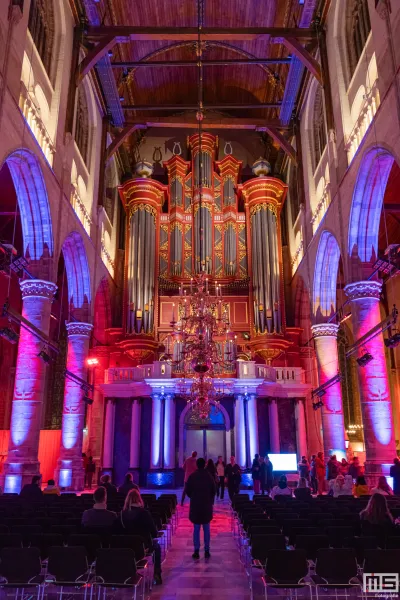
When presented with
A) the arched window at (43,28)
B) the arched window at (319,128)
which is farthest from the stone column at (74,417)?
the arched window at (319,128)

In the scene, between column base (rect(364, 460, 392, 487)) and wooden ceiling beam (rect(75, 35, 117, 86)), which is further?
wooden ceiling beam (rect(75, 35, 117, 86))

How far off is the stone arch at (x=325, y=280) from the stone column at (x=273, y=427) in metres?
3.80

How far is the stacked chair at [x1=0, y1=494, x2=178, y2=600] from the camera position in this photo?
4281mm

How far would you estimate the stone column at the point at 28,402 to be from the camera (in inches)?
464

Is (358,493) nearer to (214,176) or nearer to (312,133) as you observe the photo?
(312,133)

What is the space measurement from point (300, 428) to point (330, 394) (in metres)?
2.70

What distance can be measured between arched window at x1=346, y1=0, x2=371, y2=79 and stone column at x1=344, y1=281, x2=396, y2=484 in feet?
21.7

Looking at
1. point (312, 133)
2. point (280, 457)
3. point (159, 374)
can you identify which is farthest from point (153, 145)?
point (280, 457)

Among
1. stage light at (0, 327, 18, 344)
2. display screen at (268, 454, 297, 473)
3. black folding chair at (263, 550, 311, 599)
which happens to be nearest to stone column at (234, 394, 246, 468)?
display screen at (268, 454, 297, 473)

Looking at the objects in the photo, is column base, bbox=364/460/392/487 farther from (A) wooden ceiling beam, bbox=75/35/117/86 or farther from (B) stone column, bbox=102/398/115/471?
(A) wooden ceiling beam, bbox=75/35/117/86

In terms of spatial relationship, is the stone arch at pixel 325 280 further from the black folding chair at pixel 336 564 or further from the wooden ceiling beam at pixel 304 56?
the black folding chair at pixel 336 564

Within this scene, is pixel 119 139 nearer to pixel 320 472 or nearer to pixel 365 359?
pixel 365 359

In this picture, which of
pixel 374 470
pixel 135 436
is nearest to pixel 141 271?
pixel 135 436

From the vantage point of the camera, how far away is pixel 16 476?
38.2ft
